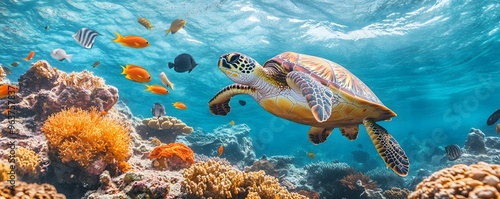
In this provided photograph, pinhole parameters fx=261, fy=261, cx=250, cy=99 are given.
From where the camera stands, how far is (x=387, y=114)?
5.38 metres

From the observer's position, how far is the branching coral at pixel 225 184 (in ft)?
11.6

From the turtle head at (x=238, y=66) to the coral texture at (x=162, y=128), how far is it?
6059mm

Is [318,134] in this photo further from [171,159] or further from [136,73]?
[136,73]

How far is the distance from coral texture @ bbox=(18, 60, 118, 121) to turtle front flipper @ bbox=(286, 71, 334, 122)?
481 centimetres

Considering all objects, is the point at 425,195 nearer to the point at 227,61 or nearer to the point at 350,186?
the point at 227,61

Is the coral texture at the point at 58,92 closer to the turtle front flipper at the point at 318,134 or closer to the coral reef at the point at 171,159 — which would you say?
the coral reef at the point at 171,159

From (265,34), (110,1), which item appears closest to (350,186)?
(265,34)

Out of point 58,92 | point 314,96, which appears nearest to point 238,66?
point 314,96

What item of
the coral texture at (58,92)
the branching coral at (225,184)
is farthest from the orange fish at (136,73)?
the branching coral at (225,184)

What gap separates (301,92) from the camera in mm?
4211

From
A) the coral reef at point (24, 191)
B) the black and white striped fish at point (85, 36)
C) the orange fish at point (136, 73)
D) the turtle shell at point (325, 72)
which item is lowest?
the coral reef at point (24, 191)

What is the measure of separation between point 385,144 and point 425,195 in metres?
2.23

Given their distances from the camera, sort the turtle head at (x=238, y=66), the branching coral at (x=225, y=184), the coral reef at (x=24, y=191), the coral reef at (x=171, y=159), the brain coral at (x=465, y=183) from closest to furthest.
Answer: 1. the brain coral at (x=465, y=183)
2. the coral reef at (x=24, y=191)
3. the branching coral at (x=225, y=184)
4. the turtle head at (x=238, y=66)
5. the coral reef at (x=171, y=159)

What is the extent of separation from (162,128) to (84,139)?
5.78 meters
